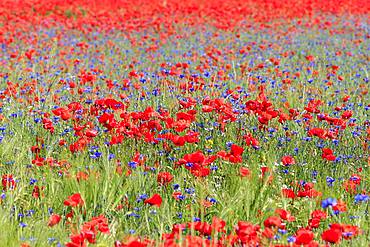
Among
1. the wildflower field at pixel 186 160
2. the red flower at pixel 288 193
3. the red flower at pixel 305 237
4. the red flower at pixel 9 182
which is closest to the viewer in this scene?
the red flower at pixel 305 237

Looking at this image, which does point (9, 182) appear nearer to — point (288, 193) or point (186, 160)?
point (186, 160)

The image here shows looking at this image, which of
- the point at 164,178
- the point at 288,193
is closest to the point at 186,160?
the point at 164,178

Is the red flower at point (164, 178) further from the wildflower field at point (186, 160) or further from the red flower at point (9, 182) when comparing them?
the red flower at point (9, 182)

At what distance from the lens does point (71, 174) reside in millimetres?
3604

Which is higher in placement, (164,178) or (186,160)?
(186,160)

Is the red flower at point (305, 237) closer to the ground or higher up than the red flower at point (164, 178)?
higher up

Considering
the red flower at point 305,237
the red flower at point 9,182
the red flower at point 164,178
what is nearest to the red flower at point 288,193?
the red flower at point 164,178

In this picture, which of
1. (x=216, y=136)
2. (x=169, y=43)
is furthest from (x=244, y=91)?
(x=169, y=43)

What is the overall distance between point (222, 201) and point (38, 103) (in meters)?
2.50

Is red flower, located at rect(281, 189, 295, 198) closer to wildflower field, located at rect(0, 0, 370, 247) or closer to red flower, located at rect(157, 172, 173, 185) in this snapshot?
wildflower field, located at rect(0, 0, 370, 247)

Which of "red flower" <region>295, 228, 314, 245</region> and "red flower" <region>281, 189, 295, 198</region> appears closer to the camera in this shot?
"red flower" <region>295, 228, 314, 245</region>

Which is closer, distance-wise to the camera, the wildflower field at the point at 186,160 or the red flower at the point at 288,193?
the wildflower field at the point at 186,160

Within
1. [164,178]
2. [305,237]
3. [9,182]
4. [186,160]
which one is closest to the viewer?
[305,237]

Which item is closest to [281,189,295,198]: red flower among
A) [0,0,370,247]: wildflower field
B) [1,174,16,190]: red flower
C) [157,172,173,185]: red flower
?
[0,0,370,247]: wildflower field
